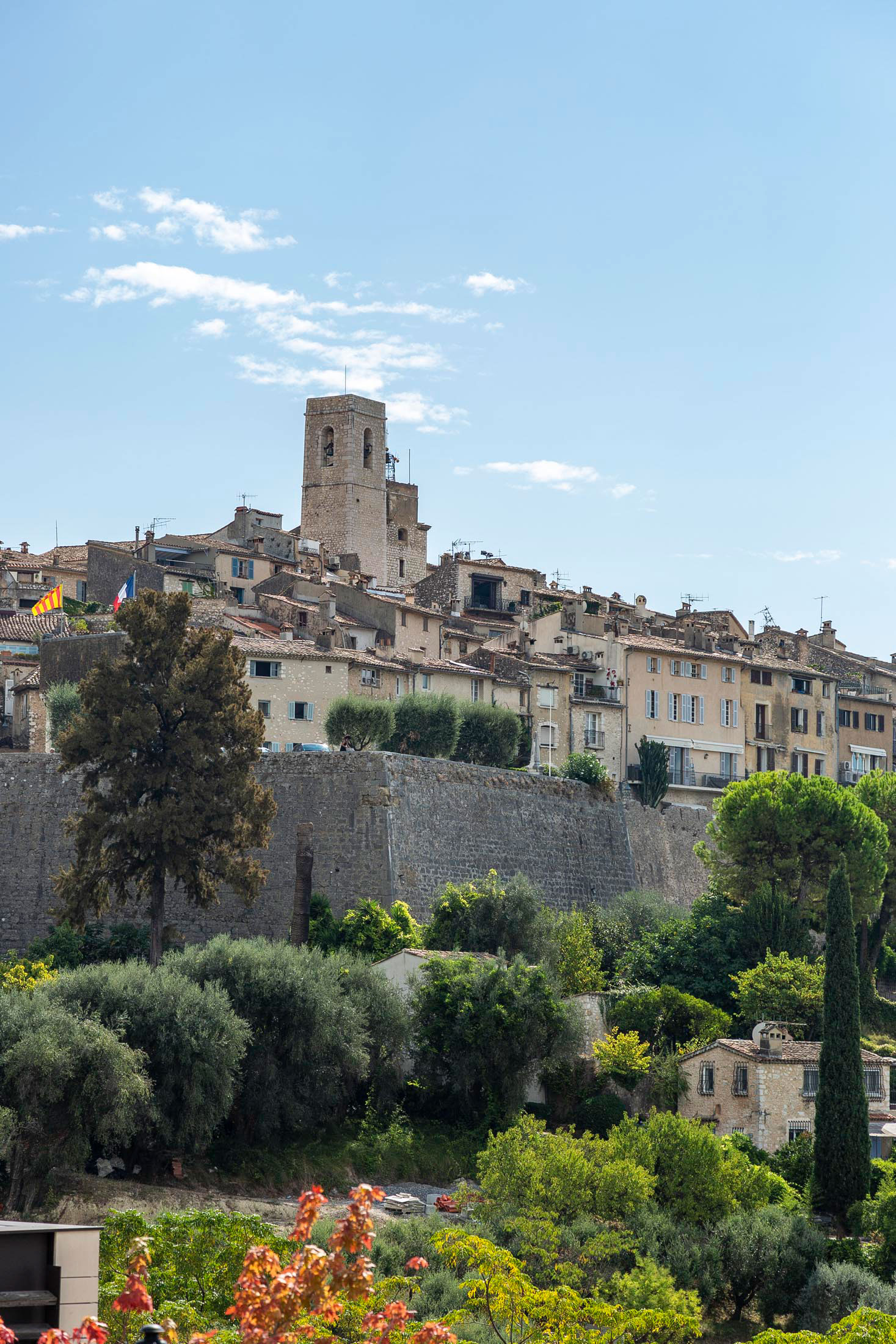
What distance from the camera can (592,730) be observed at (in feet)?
227

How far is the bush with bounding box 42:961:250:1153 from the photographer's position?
3772 cm

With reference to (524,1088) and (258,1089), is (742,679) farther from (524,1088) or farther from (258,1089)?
(258,1089)

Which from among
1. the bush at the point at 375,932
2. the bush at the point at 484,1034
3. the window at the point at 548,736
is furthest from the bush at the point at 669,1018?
the window at the point at 548,736

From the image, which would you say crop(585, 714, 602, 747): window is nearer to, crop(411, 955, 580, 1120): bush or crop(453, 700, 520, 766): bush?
crop(453, 700, 520, 766): bush

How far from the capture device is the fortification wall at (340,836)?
49781 mm

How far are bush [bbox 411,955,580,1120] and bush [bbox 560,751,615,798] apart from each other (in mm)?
16766

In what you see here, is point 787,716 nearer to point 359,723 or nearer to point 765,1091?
point 359,723

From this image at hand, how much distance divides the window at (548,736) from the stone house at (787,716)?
32.7ft

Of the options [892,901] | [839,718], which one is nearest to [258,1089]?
[892,901]

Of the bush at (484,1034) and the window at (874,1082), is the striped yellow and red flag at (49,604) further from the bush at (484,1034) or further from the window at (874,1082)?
the window at (874,1082)

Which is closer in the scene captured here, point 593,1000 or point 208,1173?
point 208,1173

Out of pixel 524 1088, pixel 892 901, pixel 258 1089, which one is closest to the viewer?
pixel 258 1089

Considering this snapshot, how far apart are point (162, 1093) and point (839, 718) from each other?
4820 centimetres

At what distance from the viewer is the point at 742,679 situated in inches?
2960
